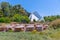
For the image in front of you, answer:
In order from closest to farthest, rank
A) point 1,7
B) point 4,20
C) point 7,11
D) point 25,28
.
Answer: point 25,28
point 4,20
point 7,11
point 1,7

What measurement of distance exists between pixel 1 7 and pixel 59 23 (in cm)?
3363

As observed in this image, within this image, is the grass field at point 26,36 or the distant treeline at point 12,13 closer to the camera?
the grass field at point 26,36

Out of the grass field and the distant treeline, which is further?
the distant treeline

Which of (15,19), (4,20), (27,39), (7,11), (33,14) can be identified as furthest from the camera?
(33,14)

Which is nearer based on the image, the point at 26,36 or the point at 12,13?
the point at 26,36

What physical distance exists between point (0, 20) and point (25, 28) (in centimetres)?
2242

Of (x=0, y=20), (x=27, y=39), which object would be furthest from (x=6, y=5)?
(x=27, y=39)

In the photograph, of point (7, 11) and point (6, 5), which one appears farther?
point (6, 5)

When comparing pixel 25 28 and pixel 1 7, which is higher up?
pixel 1 7

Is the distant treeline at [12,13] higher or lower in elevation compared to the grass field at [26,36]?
higher

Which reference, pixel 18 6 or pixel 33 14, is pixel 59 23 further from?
pixel 33 14

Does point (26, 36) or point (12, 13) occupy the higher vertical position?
point (12, 13)

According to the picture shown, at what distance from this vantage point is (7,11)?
44.8 meters

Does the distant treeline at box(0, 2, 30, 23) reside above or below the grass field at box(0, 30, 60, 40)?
above
